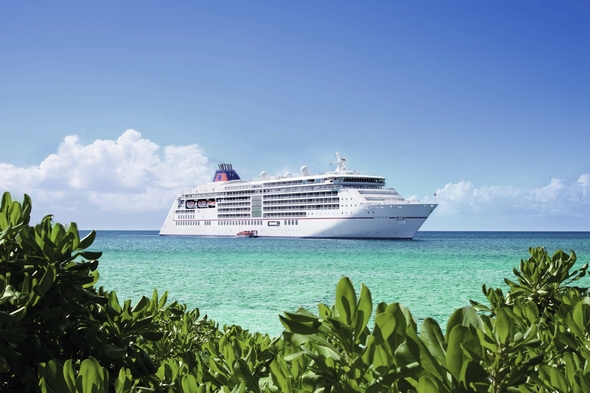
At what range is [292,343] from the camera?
0.70 metres

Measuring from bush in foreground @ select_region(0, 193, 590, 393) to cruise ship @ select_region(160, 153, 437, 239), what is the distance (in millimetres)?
38332

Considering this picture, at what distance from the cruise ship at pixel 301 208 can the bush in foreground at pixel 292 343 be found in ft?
126

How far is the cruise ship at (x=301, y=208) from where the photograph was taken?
39.9 m

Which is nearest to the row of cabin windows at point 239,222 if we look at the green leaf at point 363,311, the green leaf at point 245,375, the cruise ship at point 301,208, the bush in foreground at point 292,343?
the cruise ship at point 301,208

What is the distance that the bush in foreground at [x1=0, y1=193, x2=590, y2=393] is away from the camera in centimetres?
57

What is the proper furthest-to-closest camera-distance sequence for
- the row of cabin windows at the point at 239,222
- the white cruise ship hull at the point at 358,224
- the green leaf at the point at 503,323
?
1. the row of cabin windows at the point at 239,222
2. the white cruise ship hull at the point at 358,224
3. the green leaf at the point at 503,323

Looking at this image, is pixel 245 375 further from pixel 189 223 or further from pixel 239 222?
pixel 189 223

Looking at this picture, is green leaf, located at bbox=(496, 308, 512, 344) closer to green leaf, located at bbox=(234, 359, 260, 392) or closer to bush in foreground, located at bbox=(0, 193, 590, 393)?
bush in foreground, located at bbox=(0, 193, 590, 393)

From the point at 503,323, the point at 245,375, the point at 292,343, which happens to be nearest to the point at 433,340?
the point at 503,323

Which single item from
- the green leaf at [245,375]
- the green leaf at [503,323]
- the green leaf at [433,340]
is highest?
the green leaf at [503,323]

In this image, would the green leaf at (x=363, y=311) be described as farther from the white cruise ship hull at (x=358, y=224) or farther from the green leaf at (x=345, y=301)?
the white cruise ship hull at (x=358, y=224)

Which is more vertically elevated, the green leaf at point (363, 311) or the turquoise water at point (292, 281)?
the green leaf at point (363, 311)

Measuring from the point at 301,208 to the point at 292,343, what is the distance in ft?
145

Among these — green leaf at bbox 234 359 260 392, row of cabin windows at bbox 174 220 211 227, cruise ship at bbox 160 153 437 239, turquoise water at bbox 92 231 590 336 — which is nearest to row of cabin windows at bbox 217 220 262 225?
cruise ship at bbox 160 153 437 239
